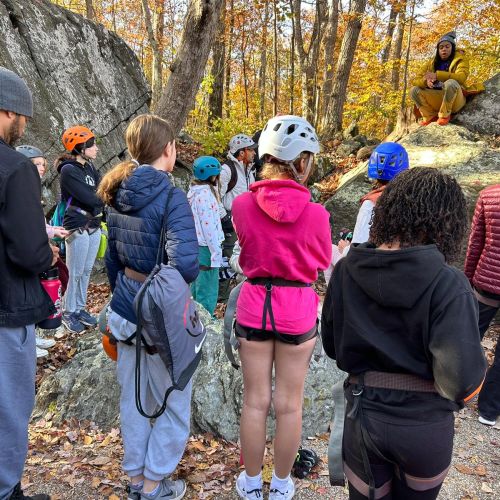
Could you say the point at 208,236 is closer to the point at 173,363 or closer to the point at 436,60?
the point at 173,363

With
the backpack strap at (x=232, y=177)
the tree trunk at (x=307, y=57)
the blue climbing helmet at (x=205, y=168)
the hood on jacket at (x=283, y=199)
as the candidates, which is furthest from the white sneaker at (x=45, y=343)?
the tree trunk at (x=307, y=57)

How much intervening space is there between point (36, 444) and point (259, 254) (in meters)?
2.77

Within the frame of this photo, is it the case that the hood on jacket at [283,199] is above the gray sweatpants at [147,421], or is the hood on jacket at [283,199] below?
above

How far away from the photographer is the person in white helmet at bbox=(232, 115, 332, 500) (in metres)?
2.56

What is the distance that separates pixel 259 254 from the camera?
2609 millimetres

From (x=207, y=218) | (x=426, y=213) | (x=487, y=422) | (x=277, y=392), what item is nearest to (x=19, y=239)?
(x=277, y=392)

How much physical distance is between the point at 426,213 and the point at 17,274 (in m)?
2.15

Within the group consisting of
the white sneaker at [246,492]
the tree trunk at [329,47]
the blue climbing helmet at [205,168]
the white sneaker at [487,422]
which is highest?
the tree trunk at [329,47]

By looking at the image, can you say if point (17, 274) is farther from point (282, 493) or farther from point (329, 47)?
point (329, 47)

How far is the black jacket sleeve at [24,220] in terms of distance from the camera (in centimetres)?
228

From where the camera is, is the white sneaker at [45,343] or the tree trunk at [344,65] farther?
the tree trunk at [344,65]

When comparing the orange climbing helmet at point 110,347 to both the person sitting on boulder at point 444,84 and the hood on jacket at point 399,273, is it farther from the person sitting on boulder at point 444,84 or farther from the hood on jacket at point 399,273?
the person sitting on boulder at point 444,84

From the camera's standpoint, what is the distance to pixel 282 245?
2.56m

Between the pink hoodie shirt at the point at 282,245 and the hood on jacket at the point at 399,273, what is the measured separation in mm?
739
